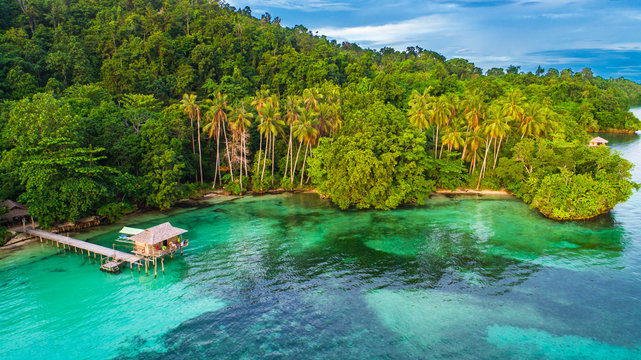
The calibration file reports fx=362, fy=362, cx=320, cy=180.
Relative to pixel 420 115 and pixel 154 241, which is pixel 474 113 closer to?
pixel 420 115

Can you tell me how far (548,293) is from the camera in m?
24.2

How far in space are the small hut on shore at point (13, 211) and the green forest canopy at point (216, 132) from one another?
65.7 inches

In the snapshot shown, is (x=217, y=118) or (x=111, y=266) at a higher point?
(x=217, y=118)

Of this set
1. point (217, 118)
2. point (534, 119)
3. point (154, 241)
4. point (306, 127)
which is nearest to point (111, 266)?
point (154, 241)

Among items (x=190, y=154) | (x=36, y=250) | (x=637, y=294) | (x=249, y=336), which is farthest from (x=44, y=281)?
(x=637, y=294)

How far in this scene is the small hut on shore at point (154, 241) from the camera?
91.0 ft

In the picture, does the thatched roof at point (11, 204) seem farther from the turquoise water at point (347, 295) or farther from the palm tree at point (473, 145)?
the palm tree at point (473, 145)

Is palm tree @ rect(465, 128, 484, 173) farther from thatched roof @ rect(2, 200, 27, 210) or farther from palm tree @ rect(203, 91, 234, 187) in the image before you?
thatched roof @ rect(2, 200, 27, 210)

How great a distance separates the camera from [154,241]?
27.6 m

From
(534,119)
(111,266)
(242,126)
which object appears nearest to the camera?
(111,266)

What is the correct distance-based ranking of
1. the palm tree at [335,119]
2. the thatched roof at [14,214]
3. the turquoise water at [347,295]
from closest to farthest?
the turquoise water at [347,295] → the thatched roof at [14,214] → the palm tree at [335,119]

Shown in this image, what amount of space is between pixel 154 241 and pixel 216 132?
82.2ft

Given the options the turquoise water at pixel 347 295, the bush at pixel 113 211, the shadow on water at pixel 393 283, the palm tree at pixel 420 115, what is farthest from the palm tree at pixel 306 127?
the bush at pixel 113 211

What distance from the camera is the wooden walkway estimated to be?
28156mm
